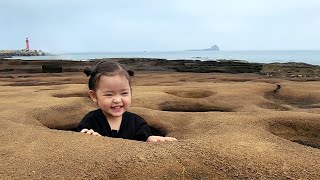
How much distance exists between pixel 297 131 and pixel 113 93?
2010mm

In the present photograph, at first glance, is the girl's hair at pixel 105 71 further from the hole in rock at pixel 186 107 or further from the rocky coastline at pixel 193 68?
the rocky coastline at pixel 193 68

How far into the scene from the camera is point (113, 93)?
4.27m

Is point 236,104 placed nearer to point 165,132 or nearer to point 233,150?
point 165,132

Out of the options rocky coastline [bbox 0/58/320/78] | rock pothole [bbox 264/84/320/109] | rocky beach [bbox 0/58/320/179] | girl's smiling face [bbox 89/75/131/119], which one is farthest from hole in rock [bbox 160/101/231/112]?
rocky coastline [bbox 0/58/320/78]

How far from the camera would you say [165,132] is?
15.1ft

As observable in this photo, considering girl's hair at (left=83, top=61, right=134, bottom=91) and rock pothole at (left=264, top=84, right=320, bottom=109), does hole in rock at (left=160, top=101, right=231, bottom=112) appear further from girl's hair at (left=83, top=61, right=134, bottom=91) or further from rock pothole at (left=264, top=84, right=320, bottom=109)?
girl's hair at (left=83, top=61, right=134, bottom=91)

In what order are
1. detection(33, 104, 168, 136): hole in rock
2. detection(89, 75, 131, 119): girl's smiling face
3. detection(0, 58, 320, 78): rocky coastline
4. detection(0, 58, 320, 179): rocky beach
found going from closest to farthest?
1. detection(0, 58, 320, 179): rocky beach
2. detection(89, 75, 131, 119): girl's smiling face
3. detection(33, 104, 168, 136): hole in rock
4. detection(0, 58, 320, 78): rocky coastline

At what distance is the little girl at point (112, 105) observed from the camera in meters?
4.24

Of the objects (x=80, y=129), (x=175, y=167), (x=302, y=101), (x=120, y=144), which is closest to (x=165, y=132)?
(x=80, y=129)

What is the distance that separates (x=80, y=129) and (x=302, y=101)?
4282mm

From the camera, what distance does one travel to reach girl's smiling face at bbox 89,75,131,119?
423 centimetres

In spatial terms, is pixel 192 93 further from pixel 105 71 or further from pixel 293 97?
pixel 105 71

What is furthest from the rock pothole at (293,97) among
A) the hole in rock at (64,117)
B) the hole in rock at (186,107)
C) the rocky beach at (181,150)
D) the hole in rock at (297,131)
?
the hole in rock at (64,117)

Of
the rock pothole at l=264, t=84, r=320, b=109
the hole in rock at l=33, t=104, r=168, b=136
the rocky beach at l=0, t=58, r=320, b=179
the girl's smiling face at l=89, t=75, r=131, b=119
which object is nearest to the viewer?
the rocky beach at l=0, t=58, r=320, b=179
